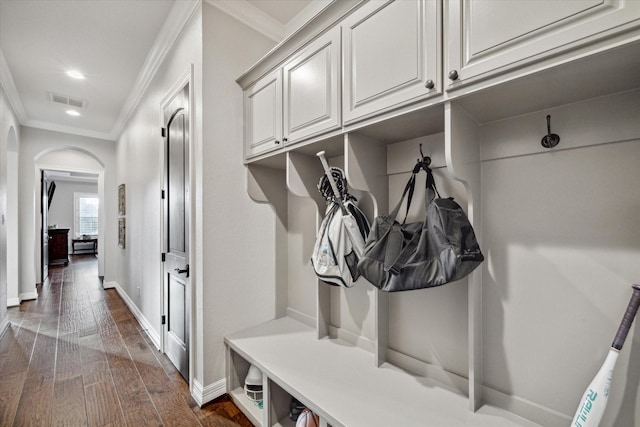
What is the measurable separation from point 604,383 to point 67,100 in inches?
211

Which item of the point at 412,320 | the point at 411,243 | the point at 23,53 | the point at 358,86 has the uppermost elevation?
the point at 23,53

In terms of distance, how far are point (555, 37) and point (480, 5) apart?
26 centimetres

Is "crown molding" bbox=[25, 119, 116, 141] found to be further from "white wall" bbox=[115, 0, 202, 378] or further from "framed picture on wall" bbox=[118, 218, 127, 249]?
"framed picture on wall" bbox=[118, 218, 127, 249]

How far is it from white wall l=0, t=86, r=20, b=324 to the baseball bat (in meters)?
4.64

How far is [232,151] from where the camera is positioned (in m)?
1.96

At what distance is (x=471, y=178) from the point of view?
1.14 meters

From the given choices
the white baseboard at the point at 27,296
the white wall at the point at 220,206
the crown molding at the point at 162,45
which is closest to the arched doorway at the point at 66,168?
the white baseboard at the point at 27,296

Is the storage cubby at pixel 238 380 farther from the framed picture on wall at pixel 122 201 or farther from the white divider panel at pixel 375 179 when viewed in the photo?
the framed picture on wall at pixel 122 201

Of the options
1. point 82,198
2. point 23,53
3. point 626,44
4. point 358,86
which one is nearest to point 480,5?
point 626,44

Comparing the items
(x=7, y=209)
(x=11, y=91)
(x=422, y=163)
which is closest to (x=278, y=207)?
(x=422, y=163)

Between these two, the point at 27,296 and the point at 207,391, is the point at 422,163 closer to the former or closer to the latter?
the point at 207,391

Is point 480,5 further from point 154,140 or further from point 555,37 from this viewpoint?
point 154,140

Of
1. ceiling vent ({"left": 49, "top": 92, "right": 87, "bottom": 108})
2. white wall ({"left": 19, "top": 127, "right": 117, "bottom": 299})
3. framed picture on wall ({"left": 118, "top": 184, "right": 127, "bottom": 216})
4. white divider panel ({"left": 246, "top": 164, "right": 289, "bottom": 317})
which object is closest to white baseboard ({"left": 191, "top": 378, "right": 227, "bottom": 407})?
white divider panel ({"left": 246, "top": 164, "right": 289, "bottom": 317})

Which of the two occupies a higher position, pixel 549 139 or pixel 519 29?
pixel 519 29
